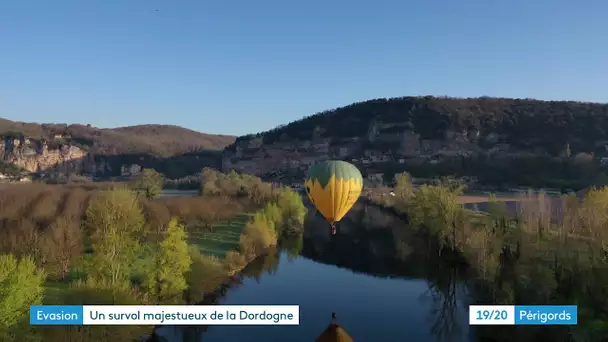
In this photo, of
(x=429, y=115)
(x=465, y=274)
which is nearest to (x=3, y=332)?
(x=465, y=274)

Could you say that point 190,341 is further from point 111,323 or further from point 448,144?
point 448,144

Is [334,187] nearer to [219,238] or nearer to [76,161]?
[219,238]

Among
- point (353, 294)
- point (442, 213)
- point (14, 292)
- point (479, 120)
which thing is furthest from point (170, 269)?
point (479, 120)

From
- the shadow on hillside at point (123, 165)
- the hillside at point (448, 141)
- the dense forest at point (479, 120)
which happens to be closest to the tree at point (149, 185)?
the hillside at point (448, 141)

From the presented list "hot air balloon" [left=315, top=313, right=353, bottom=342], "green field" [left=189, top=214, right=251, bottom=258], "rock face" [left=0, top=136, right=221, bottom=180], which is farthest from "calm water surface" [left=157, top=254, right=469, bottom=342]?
"rock face" [left=0, top=136, right=221, bottom=180]

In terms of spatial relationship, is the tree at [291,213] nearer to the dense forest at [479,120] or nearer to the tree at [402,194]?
the tree at [402,194]
